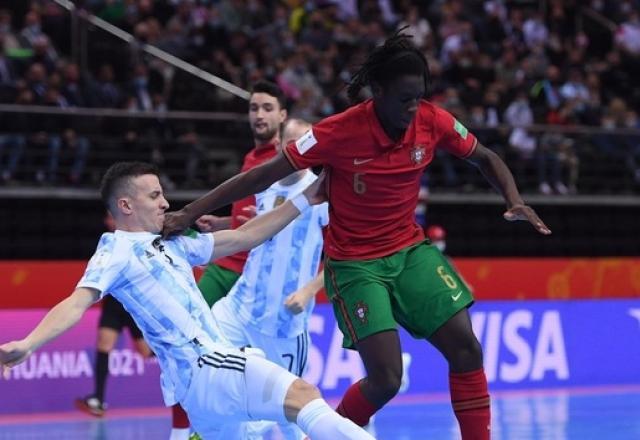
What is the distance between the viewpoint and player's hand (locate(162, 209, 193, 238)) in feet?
18.0

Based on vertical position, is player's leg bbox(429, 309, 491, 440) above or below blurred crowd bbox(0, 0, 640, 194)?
below

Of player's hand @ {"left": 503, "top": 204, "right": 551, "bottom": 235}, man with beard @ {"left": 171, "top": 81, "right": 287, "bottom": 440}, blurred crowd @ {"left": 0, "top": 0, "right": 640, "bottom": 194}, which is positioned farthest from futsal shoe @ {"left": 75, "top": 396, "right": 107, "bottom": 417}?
player's hand @ {"left": 503, "top": 204, "right": 551, "bottom": 235}

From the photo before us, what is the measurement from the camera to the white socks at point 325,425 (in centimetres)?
469

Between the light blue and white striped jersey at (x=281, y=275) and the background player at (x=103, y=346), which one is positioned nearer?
the light blue and white striped jersey at (x=281, y=275)

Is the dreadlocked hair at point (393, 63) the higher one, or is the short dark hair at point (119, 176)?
the dreadlocked hair at point (393, 63)

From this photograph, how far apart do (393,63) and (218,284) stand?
2725mm

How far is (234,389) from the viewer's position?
500cm

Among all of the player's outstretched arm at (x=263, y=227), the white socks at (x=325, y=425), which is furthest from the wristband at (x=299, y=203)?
the white socks at (x=325, y=425)

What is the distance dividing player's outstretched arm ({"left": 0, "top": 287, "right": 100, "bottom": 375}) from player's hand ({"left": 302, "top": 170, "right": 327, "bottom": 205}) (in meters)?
1.34

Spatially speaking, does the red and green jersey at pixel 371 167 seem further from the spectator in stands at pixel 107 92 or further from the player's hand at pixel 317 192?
the spectator in stands at pixel 107 92

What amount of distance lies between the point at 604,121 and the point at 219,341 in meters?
14.3

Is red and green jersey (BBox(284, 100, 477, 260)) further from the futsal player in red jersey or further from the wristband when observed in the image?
the wristband

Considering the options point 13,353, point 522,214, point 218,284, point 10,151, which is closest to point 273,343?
point 218,284

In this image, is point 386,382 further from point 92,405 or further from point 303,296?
point 92,405
